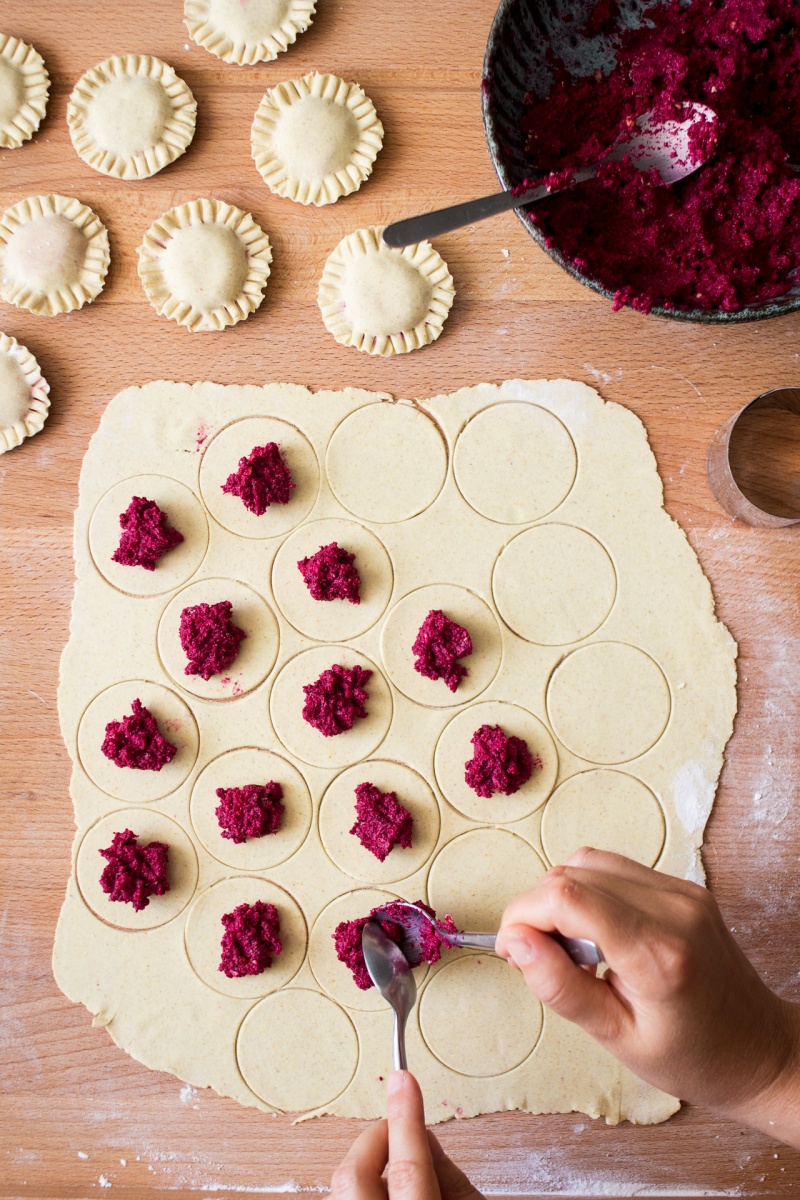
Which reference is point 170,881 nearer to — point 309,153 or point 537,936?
point 537,936

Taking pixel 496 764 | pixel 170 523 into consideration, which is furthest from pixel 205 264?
pixel 496 764

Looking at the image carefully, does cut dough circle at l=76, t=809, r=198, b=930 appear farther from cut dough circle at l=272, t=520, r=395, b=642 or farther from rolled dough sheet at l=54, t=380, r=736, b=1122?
cut dough circle at l=272, t=520, r=395, b=642

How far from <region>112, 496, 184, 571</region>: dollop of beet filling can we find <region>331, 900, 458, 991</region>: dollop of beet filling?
32.1 inches

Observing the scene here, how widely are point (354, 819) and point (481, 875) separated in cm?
27

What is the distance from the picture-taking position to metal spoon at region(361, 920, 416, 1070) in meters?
1.58

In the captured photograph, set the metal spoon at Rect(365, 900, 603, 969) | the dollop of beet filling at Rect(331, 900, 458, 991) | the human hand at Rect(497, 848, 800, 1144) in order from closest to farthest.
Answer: the human hand at Rect(497, 848, 800, 1144)
the metal spoon at Rect(365, 900, 603, 969)
the dollop of beet filling at Rect(331, 900, 458, 991)

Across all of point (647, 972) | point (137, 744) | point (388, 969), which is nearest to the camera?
point (647, 972)

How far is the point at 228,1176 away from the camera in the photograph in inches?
67.5

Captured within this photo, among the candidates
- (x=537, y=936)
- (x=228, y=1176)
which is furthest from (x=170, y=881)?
(x=537, y=936)

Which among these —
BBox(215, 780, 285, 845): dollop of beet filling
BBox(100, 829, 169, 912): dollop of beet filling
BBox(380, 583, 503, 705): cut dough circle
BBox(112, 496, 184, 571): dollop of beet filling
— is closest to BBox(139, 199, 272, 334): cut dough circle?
BBox(112, 496, 184, 571): dollop of beet filling

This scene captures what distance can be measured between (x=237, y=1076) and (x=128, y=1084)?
0.73 feet

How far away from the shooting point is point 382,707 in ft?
5.77

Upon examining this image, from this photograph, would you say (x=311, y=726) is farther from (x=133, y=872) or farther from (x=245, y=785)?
(x=133, y=872)

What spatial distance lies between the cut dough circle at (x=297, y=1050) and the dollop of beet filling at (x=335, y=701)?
1.73 feet
